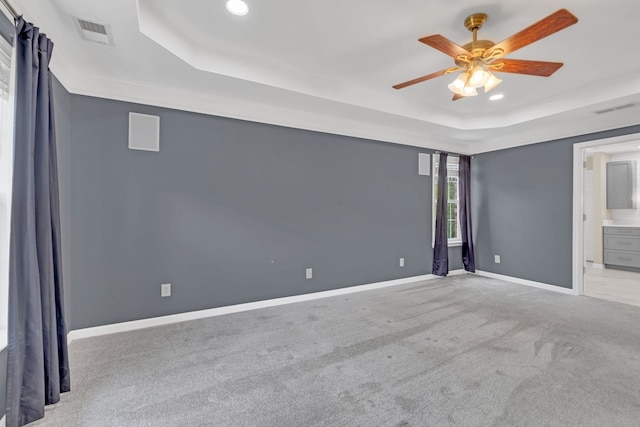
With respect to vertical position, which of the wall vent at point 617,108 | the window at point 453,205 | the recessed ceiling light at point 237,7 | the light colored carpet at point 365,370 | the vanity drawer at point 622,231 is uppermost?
the recessed ceiling light at point 237,7

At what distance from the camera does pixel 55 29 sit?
212 cm

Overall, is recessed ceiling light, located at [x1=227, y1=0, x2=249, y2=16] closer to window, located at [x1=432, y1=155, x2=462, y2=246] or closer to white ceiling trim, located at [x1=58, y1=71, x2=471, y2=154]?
white ceiling trim, located at [x1=58, y1=71, x2=471, y2=154]

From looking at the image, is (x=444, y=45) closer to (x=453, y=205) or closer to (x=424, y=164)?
(x=424, y=164)

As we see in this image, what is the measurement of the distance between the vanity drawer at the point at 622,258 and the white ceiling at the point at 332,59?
3384 millimetres

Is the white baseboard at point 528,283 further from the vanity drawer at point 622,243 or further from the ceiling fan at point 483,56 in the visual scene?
the ceiling fan at point 483,56

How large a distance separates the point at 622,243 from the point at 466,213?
10.9ft

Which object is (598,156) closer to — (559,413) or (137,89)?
(559,413)

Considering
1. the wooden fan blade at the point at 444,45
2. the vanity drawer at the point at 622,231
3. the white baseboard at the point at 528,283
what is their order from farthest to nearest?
the vanity drawer at the point at 622,231
the white baseboard at the point at 528,283
the wooden fan blade at the point at 444,45

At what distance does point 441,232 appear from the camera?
5.10 meters

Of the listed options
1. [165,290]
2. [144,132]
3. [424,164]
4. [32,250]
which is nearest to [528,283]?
[424,164]

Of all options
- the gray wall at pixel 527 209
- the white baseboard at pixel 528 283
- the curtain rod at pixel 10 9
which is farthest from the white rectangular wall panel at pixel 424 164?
the curtain rod at pixel 10 9

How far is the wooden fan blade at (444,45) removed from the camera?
1.88 meters

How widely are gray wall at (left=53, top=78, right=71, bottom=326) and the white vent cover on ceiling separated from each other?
22.1 inches

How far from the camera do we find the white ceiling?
7.00 ft
